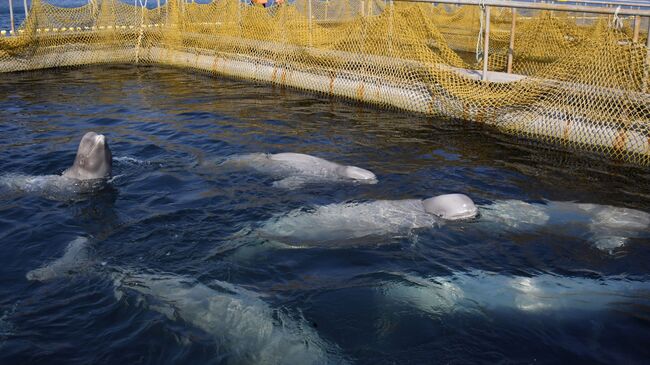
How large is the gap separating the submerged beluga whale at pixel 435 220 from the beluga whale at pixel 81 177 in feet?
8.36

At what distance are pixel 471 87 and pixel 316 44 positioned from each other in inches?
180

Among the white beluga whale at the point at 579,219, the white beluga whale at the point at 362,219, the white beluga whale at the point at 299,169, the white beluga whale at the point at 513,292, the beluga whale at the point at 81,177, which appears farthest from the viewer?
the white beluga whale at the point at 299,169

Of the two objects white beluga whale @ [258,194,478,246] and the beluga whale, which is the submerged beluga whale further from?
the beluga whale

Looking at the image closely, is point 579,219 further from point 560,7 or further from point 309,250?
point 560,7

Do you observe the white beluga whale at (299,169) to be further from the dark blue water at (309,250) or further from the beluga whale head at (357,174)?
the dark blue water at (309,250)

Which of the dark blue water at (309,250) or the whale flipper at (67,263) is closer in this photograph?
the dark blue water at (309,250)

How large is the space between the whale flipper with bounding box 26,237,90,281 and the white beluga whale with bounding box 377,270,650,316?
2.85 meters

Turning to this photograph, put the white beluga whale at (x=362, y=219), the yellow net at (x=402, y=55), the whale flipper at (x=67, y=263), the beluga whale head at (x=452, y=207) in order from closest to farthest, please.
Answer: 1. the whale flipper at (x=67, y=263)
2. the white beluga whale at (x=362, y=219)
3. the beluga whale head at (x=452, y=207)
4. the yellow net at (x=402, y=55)

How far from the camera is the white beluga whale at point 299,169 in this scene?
28.3 ft

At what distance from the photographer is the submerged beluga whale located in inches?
271

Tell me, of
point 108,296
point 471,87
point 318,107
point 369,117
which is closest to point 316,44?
point 318,107

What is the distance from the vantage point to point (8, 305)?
5.50 meters

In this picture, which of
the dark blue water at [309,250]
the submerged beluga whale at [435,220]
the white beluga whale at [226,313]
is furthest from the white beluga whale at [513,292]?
the white beluga whale at [226,313]

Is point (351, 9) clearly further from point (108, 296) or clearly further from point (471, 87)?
point (108, 296)
